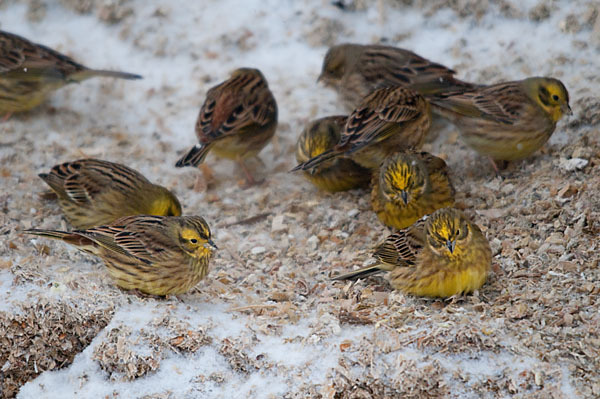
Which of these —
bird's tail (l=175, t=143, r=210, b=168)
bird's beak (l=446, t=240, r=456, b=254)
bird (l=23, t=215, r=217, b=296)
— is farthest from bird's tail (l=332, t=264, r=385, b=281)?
bird's tail (l=175, t=143, r=210, b=168)

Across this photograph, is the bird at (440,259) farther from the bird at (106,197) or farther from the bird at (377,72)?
the bird at (377,72)

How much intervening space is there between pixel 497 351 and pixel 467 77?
11.4ft

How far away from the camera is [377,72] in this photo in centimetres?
680

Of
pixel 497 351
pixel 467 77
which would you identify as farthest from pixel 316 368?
pixel 467 77

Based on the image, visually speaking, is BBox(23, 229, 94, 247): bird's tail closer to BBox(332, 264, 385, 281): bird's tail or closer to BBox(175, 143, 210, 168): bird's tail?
BBox(175, 143, 210, 168): bird's tail

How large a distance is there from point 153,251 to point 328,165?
178 centimetres

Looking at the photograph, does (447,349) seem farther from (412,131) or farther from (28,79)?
(28,79)

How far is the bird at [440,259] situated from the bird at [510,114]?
4.41ft

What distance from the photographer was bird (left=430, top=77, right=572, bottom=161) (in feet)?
18.9

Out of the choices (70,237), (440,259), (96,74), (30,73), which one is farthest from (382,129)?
(30,73)

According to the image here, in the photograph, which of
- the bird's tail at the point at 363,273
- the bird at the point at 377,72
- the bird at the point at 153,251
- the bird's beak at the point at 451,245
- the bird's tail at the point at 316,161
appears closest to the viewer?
the bird's beak at the point at 451,245

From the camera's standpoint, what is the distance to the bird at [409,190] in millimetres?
5457

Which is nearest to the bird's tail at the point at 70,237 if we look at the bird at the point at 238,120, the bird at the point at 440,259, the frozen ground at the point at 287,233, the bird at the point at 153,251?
the bird at the point at 153,251

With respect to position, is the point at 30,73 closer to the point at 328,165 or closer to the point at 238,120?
the point at 238,120
